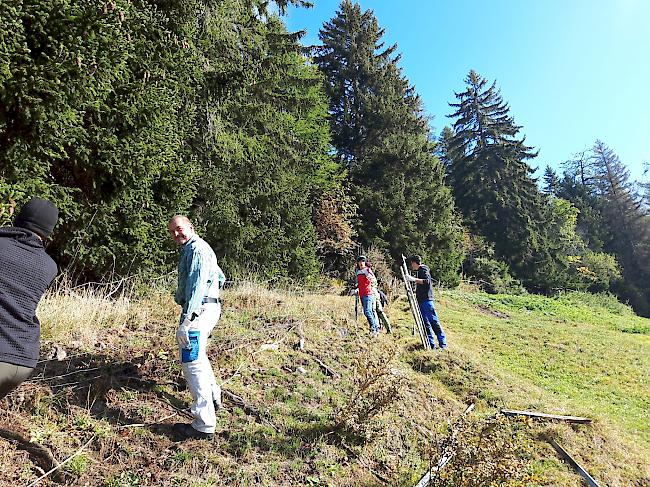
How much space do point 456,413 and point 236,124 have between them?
9.18 m

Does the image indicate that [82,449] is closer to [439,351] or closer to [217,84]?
[439,351]

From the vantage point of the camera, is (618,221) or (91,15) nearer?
(91,15)

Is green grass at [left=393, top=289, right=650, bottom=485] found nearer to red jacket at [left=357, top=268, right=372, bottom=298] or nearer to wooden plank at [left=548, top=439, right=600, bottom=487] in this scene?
wooden plank at [left=548, top=439, right=600, bottom=487]

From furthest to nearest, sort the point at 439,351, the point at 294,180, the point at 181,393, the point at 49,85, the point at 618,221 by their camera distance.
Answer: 1. the point at 618,221
2. the point at 294,180
3. the point at 439,351
4. the point at 49,85
5. the point at 181,393

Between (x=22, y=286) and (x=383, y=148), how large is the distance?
20183 millimetres

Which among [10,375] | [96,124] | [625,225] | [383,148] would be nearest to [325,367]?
[10,375]

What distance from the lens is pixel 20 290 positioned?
8.97ft

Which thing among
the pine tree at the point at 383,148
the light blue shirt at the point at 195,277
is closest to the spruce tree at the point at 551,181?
the pine tree at the point at 383,148

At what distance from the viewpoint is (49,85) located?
5.05m

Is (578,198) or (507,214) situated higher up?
(578,198)

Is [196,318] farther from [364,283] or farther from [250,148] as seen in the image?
[250,148]

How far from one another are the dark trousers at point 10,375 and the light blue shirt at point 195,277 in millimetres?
1204

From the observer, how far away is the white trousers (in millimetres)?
3717

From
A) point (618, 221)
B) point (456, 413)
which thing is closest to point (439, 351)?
point (456, 413)
